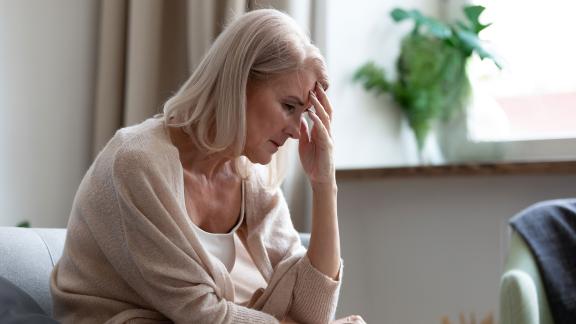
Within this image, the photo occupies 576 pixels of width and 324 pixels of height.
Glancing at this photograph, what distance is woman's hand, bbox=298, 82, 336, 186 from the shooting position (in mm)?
1676

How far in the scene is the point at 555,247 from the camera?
2010 mm

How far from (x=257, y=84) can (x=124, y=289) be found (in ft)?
1.42

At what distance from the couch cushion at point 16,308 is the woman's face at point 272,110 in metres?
0.47

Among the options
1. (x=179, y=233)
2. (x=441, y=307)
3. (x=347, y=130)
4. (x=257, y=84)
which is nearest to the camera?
(x=179, y=233)

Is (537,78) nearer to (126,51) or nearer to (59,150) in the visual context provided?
(126,51)

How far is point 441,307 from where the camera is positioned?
2.49 m

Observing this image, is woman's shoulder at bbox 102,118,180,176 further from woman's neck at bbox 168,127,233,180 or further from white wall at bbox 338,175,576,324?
white wall at bbox 338,175,576,324

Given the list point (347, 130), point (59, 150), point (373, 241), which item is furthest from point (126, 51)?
point (373, 241)

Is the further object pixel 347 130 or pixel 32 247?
pixel 347 130

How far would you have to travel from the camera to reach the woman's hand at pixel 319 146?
168cm

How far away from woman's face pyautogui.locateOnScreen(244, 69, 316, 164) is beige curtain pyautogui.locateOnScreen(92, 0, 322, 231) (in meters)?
1.04

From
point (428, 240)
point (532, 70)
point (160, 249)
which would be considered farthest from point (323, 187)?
point (532, 70)

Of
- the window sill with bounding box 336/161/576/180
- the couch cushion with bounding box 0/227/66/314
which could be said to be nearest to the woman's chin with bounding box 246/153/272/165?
the couch cushion with bounding box 0/227/66/314

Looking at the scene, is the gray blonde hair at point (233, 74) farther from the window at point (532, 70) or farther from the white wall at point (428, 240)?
the window at point (532, 70)
